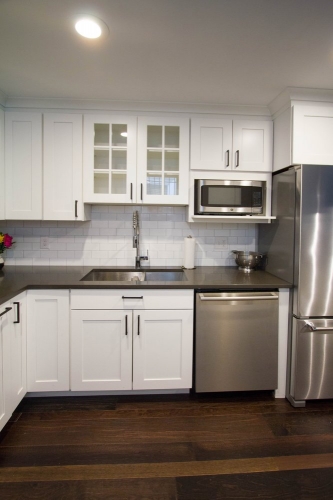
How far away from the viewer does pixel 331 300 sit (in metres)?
2.05

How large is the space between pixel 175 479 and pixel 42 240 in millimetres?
2116

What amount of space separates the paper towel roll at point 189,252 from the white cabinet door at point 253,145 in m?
0.73

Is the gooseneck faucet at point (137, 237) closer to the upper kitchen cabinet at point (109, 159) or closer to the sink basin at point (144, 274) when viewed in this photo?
the sink basin at point (144, 274)

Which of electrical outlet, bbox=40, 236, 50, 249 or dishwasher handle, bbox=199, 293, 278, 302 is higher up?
electrical outlet, bbox=40, 236, 50, 249

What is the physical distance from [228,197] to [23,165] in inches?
67.3

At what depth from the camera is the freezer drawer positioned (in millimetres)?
2059

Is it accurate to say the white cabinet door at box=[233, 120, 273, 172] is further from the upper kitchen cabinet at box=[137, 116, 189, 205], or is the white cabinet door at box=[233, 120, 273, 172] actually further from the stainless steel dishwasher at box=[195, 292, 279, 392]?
the stainless steel dishwasher at box=[195, 292, 279, 392]

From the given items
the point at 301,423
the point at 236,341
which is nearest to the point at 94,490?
the point at 236,341

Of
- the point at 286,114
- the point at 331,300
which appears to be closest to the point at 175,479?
Answer: the point at 331,300

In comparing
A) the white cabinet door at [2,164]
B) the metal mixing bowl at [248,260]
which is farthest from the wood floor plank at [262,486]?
the white cabinet door at [2,164]

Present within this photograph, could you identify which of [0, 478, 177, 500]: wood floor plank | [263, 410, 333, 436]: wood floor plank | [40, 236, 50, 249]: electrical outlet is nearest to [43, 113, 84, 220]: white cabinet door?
[40, 236, 50, 249]: electrical outlet

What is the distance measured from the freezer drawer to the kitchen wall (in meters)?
1.00

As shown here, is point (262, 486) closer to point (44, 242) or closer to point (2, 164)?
point (44, 242)

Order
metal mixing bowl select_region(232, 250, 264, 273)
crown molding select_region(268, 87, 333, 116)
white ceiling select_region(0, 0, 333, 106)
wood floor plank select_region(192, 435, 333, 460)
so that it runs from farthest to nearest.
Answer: metal mixing bowl select_region(232, 250, 264, 273), crown molding select_region(268, 87, 333, 116), wood floor plank select_region(192, 435, 333, 460), white ceiling select_region(0, 0, 333, 106)
